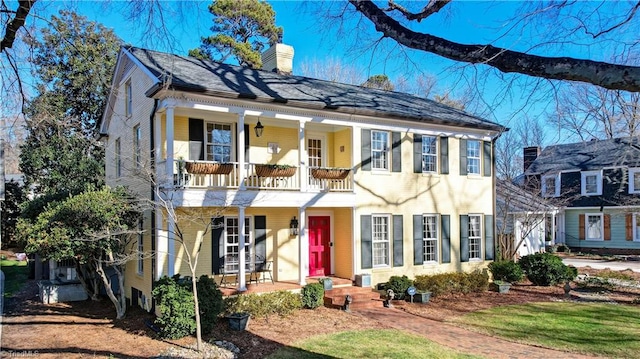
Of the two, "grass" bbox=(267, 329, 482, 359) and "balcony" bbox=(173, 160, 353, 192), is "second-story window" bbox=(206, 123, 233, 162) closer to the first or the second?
"balcony" bbox=(173, 160, 353, 192)

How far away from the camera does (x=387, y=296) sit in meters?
14.6

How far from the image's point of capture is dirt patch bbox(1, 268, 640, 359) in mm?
A: 9977

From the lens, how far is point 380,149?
54.3 feet

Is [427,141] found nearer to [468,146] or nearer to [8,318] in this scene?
[468,146]

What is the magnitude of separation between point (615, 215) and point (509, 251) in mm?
13419

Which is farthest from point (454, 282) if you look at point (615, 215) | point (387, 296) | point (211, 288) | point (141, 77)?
point (615, 215)

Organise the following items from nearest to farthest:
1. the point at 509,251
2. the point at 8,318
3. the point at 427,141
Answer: the point at 8,318, the point at 427,141, the point at 509,251

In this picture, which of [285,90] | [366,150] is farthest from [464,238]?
[285,90]

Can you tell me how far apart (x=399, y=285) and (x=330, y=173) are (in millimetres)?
4371

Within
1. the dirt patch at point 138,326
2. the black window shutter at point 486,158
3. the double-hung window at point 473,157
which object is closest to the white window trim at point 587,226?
the dirt patch at point 138,326

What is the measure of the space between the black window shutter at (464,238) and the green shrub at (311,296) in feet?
23.5

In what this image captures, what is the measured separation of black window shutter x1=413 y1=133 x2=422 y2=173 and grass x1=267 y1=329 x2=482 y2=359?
752 centimetres

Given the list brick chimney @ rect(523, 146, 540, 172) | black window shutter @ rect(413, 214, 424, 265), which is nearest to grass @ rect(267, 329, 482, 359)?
black window shutter @ rect(413, 214, 424, 265)

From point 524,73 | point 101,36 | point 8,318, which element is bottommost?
point 8,318
